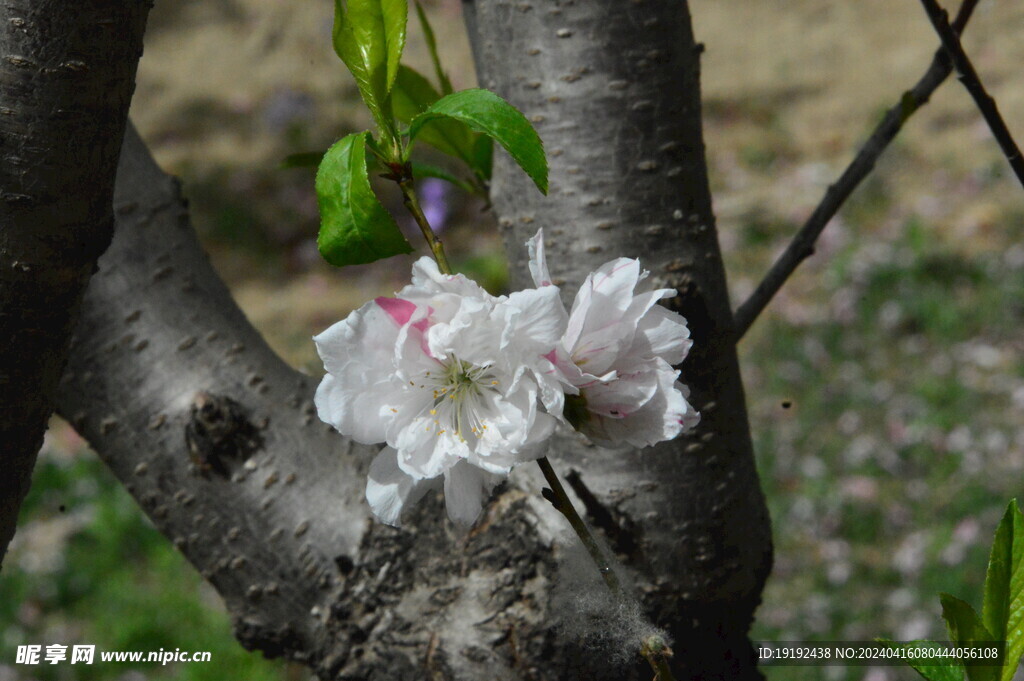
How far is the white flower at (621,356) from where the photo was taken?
477 millimetres

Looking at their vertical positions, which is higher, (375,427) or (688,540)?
(375,427)

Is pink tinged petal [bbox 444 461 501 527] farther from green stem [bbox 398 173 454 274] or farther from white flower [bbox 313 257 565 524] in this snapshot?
green stem [bbox 398 173 454 274]

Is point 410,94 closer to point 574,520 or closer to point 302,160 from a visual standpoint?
point 302,160

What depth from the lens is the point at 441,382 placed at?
51cm

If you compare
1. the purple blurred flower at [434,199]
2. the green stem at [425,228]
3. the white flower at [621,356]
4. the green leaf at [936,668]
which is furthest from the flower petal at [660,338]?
the purple blurred flower at [434,199]

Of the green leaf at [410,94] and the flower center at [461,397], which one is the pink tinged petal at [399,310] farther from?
the green leaf at [410,94]

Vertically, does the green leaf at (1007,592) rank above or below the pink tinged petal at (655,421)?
below

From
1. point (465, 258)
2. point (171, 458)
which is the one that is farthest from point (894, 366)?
point (171, 458)

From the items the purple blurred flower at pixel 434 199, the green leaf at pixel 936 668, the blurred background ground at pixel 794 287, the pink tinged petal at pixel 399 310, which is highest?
the pink tinged petal at pixel 399 310

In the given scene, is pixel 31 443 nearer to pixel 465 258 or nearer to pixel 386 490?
pixel 386 490

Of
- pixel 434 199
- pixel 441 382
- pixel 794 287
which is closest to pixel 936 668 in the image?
pixel 441 382

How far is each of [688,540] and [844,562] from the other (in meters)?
1.98

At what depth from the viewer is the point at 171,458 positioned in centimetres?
84

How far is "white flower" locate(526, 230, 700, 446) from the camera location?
1.56 feet
